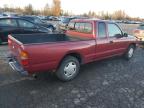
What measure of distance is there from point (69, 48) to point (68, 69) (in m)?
0.63

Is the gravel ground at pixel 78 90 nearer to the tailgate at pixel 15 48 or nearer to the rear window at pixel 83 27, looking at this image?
the tailgate at pixel 15 48

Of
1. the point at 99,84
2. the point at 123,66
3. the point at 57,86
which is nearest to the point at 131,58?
the point at 123,66

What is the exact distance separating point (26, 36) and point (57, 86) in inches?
79.4

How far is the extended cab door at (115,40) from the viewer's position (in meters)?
6.93

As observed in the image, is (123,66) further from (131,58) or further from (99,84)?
(99,84)

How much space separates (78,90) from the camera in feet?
16.4

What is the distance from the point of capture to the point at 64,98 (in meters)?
4.52

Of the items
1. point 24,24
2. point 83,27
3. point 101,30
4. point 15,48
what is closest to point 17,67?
point 15,48

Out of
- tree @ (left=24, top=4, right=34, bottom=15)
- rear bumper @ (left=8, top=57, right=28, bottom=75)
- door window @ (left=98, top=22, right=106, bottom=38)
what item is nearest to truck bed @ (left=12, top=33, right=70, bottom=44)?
rear bumper @ (left=8, top=57, right=28, bottom=75)

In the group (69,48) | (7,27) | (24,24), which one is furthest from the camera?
(24,24)

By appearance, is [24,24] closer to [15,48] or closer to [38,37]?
[38,37]

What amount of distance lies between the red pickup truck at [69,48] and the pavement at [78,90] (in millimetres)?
483

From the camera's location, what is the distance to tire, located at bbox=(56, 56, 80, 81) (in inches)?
208

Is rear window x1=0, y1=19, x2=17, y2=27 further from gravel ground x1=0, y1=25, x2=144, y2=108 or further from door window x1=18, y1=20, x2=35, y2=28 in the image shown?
gravel ground x1=0, y1=25, x2=144, y2=108
